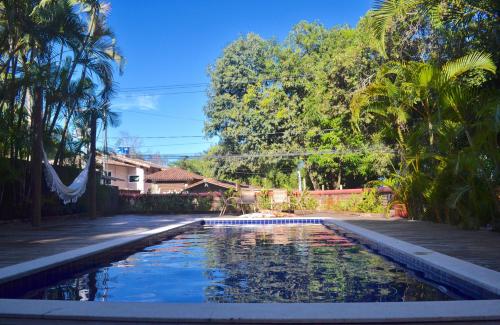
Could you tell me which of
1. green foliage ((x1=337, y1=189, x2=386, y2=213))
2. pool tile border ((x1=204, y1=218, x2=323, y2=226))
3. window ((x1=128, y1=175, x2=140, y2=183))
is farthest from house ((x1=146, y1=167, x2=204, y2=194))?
pool tile border ((x1=204, y1=218, x2=323, y2=226))

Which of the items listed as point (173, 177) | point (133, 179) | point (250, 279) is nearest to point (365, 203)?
point (250, 279)

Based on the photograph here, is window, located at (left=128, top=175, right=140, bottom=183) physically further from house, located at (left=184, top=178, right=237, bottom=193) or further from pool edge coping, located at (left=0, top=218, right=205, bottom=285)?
pool edge coping, located at (left=0, top=218, right=205, bottom=285)

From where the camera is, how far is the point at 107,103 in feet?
54.9

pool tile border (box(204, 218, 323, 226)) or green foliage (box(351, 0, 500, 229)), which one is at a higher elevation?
green foliage (box(351, 0, 500, 229))

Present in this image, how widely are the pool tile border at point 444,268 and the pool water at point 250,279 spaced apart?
0.17 metres

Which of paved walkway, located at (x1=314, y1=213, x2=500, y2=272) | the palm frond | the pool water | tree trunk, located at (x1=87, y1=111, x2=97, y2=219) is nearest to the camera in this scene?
the pool water

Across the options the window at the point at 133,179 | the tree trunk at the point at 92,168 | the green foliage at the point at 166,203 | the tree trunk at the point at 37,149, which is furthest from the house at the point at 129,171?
the tree trunk at the point at 37,149

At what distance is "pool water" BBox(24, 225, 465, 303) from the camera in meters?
4.47

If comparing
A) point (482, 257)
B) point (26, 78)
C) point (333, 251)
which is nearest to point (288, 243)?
point (333, 251)

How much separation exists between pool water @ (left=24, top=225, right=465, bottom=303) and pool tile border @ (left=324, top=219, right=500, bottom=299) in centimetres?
17

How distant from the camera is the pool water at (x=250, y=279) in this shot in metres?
4.47

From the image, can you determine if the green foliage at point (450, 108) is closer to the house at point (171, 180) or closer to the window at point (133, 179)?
the house at point (171, 180)

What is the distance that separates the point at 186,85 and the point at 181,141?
720cm

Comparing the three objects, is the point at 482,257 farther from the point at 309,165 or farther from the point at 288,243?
the point at 309,165
